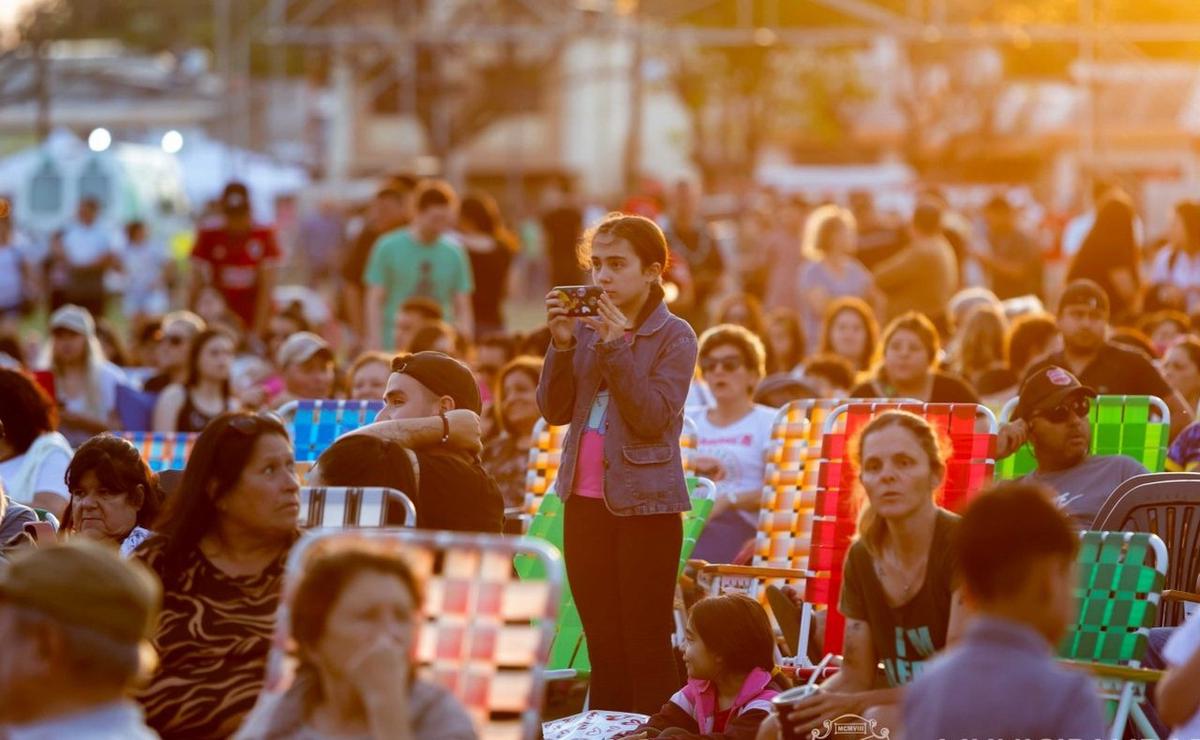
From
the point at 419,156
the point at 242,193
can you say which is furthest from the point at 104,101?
the point at 242,193

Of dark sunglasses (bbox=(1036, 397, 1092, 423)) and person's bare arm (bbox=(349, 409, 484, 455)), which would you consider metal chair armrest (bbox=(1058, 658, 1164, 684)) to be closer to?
person's bare arm (bbox=(349, 409, 484, 455))

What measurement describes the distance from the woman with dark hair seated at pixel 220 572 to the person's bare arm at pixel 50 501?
233cm

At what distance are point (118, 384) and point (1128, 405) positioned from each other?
5.67 metres

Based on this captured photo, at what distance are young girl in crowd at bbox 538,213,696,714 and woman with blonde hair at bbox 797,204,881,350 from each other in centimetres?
758

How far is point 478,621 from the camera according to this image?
170 inches

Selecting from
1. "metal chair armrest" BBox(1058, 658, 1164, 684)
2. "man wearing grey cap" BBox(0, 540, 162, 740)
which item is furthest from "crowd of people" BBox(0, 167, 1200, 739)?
"metal chair armrest" BBox(1058, 658, 1164, 684)

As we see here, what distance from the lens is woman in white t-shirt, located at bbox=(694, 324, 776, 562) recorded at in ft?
27.5

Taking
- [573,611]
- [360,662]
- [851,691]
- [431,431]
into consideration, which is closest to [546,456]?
[573,611]

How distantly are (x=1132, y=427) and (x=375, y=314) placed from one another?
5.23m

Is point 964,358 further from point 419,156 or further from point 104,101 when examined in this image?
point 419,156

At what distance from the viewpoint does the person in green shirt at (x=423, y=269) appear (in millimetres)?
11672

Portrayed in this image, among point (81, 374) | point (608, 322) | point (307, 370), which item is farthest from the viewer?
point (81, 374)

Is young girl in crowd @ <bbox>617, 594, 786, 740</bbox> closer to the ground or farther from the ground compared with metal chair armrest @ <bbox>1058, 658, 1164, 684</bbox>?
closer to the ground

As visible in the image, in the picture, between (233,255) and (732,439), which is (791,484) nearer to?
(732,439)
